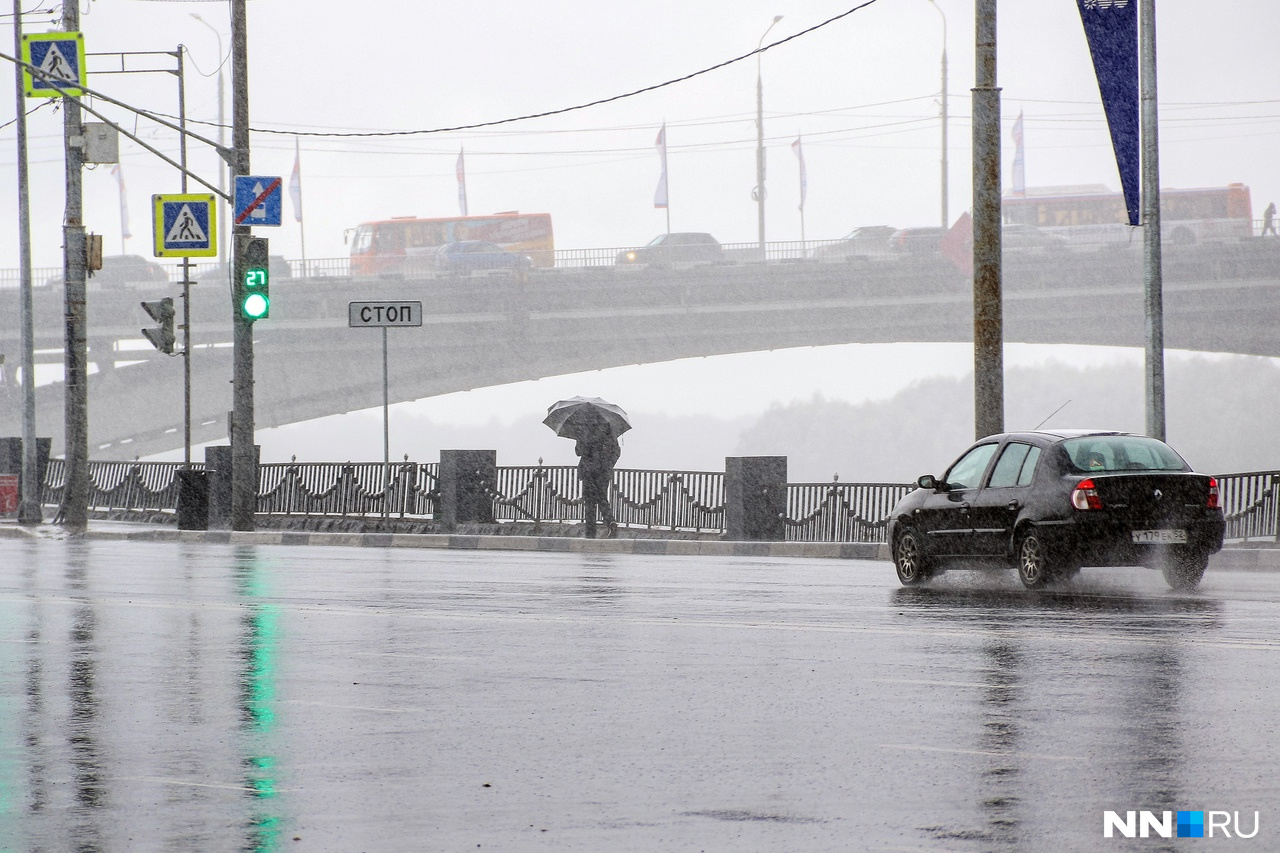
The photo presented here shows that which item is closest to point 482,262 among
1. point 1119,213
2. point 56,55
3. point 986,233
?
point 1119,213

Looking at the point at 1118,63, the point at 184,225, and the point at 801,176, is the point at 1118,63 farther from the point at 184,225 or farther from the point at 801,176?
the point at 801,176

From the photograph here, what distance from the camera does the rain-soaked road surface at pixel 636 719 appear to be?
213 inches

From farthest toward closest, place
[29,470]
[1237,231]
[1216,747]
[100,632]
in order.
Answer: [1237,231], [29,470], [100,632], [1216,747]

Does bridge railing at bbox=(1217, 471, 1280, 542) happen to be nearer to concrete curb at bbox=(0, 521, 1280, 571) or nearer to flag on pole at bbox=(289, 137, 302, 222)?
concrete curb at bbox=(0, 521, 1280, 571)

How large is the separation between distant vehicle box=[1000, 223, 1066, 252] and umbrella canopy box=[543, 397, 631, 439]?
131ft

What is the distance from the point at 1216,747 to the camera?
258 inches

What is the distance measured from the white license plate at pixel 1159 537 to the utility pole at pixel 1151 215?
4.94 meters

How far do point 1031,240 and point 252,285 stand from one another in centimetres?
4331

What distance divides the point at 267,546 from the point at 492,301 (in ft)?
135

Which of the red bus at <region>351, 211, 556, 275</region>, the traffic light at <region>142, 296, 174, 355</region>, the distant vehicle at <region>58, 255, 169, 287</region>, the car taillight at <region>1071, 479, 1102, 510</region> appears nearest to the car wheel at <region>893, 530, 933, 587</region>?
the car taillight at <region>1071, 479, 1102, 510</region>

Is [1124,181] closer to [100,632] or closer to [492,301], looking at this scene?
[100,632]

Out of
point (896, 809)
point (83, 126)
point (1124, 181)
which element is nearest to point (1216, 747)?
point (896, 809)

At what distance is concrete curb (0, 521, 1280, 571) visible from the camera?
18719 millimetres

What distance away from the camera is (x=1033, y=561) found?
528 inches
